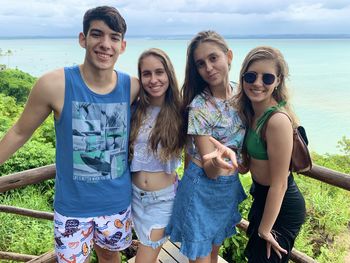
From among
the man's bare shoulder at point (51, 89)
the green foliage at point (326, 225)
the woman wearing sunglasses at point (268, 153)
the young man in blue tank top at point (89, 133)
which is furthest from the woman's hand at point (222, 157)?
the green foliage at point (326, 225)

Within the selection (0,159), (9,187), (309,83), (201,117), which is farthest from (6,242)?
(309,83)

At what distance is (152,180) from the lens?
2.15m

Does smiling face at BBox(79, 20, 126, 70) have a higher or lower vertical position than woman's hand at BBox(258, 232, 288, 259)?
higher

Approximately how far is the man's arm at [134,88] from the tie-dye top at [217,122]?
0.34m

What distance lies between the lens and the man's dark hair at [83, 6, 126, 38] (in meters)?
1.92

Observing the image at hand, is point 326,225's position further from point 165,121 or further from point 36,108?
point 36,108

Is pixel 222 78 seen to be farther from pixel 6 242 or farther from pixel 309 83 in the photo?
pixel 309 83

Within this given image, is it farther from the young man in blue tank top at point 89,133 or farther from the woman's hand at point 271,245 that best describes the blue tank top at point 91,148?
the woman's hand at point 271,245

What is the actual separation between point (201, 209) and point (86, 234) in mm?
662

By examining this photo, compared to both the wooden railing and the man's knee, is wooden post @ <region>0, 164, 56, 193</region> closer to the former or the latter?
the wooden railing

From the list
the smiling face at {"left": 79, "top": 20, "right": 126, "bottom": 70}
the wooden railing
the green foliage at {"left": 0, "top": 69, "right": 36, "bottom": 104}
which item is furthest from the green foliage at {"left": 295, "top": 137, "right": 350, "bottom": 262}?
the green foliage at {"left": 0, "top": 69, "right": 36, "bottom": 104}

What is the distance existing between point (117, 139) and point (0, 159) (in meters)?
0.61

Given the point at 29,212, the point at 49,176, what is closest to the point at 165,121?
the point at 49,176

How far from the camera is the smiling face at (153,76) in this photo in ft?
6.88
